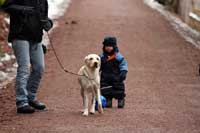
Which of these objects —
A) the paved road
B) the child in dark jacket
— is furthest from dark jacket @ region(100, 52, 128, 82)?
the paved road

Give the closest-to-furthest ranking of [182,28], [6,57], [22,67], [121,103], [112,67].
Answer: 1. [22,67]
2. [112,67]
3. [121,103]
4. [6,57]
5. [182,28]

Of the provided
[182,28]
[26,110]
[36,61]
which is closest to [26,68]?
[36,61]

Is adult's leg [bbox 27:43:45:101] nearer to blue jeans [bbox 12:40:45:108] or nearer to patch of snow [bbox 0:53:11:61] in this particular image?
blue jeans [bbox 12:40:45:108]

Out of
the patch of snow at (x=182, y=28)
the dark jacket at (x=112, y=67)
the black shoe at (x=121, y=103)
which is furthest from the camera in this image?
the patch of snow at (x=182, y=28)

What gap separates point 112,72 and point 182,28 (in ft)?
44.9

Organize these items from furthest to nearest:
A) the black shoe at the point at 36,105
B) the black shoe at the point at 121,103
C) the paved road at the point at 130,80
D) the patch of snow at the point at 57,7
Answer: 1. the patch of snow at the point at 57,7
2. the black shoe at the point at 121,103
3. the black shoe at the point at 36,105
4. the paved road at the point at 130,80

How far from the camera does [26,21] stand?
9016 millimetres

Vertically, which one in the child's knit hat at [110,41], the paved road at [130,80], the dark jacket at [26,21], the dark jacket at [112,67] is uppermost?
the dark jacket at [26,21]

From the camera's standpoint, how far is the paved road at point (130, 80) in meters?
8.61

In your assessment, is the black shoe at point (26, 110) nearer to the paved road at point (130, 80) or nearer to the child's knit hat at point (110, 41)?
the paved road at point (130, 80)

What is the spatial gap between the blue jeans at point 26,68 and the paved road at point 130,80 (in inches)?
12.6

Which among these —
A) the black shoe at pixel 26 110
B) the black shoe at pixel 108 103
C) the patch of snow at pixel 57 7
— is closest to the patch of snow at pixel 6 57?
the black shoe at pixel 108 103

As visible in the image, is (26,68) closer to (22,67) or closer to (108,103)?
(22,67)

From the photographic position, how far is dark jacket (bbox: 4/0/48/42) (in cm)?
898
